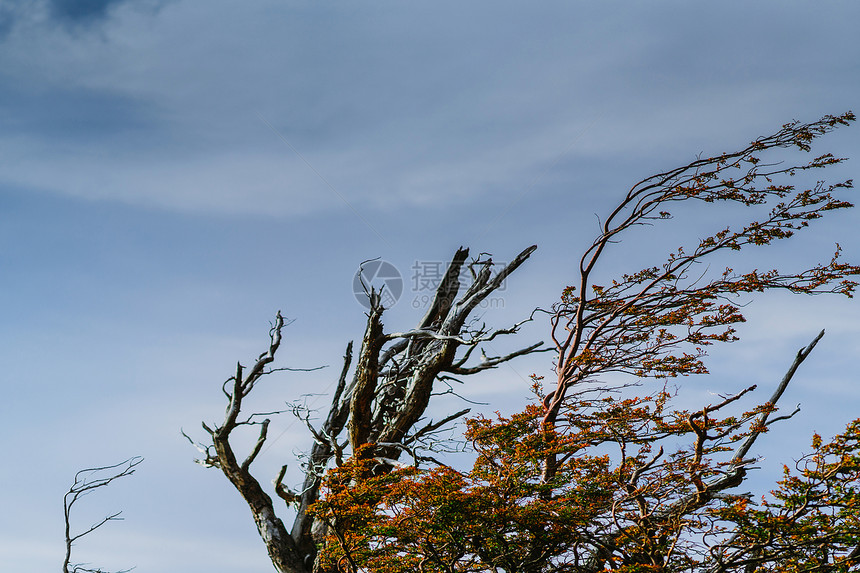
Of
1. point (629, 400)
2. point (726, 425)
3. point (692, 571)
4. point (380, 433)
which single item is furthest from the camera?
point (380, 433)

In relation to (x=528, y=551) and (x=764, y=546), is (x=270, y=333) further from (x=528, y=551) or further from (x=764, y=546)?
(x=764, y=546)

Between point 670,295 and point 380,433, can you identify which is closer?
point 670,295

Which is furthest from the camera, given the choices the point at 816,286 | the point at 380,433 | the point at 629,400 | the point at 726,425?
the point at 380,433

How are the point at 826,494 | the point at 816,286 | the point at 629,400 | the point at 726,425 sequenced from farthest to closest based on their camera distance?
the point at 816,286 → the point at 629,400 → the point at 726,425 → the point at 826,494

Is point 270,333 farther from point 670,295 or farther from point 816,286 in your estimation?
point 816,286

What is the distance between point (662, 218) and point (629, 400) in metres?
2.40

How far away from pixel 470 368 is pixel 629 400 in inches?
120

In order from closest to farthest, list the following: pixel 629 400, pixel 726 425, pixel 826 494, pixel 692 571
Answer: pixel 826 494, pixel 692 571, pixel 726 425, pixel 629 400

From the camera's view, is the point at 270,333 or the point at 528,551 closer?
the point at 528,551

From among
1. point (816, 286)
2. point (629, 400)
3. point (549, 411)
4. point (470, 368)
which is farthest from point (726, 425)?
point (470, 368)

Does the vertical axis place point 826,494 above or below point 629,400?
below

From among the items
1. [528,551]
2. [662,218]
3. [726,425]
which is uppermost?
[662,218]

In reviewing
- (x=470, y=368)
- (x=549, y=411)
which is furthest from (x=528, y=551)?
(x=470, y=368)

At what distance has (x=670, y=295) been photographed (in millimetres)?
8461
